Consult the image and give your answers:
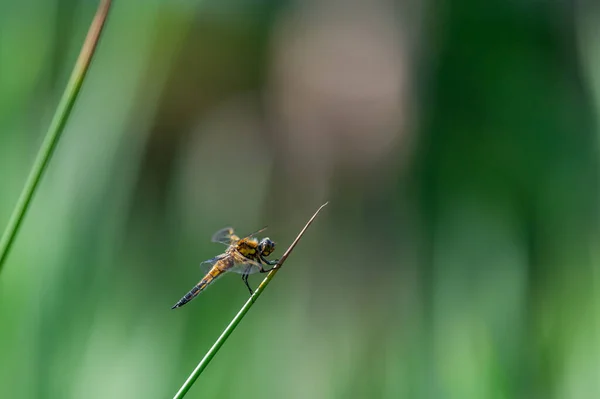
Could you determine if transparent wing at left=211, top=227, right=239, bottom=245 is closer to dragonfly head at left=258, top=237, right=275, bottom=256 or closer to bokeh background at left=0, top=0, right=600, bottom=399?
dragonfly head at left=258, top=237, right=275, bottom=256

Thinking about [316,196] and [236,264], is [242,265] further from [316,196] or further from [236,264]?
[316,196]

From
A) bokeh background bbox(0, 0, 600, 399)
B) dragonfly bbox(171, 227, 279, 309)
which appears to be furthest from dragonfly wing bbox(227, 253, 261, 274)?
bokeh background bbox(0, 0, 600, 399)

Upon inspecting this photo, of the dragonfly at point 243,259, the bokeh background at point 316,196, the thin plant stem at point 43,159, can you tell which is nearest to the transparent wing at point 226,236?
the dragonfly at point 243,259

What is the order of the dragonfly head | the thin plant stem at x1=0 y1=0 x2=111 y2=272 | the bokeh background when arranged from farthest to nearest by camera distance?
the bokeh background
the dragonfly head
the thin plant stem at x1=0 y1=0 x2=111 y2=272

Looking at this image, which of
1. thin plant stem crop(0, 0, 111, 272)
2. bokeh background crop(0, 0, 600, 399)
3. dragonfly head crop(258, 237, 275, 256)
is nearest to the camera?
thin plant stem crop(0, 0, 111, 272)

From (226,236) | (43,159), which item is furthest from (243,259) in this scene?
(43,159)

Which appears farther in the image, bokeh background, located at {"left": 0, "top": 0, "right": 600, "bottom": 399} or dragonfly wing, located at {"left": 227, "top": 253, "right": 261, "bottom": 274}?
bokeh background, located at {"left": 0, "top": 0, "right": 600, "bottom": 399}
